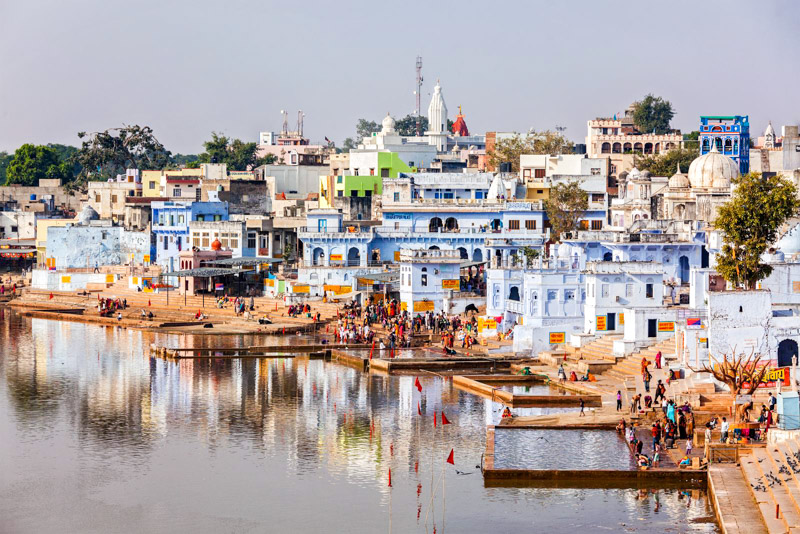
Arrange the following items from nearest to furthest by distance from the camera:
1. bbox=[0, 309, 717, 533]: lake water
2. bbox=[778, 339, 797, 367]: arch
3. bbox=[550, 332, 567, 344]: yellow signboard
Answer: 1. bbox=[0, 309, 717, 533]: lake water
2. bbox=[778, 339, 797, 367]: arch
3. bbox=[550, 332, 567, 344]: yellow signboard

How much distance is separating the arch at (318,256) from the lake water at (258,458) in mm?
19168

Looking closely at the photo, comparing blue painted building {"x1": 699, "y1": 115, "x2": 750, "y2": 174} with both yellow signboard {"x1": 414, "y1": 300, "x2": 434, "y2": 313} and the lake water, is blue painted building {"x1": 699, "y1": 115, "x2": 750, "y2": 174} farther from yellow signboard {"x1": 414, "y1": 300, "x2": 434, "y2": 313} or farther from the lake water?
the lake water

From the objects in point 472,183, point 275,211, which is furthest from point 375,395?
point 275,211

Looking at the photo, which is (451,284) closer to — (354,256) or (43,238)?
(354,256)

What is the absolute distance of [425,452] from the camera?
38.2m

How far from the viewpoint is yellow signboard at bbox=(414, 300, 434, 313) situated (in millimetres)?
63375

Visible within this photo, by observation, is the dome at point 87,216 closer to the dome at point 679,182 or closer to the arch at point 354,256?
the arch at point 354,256

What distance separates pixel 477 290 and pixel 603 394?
2272 cm

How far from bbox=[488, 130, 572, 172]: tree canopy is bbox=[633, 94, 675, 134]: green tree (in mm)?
17258

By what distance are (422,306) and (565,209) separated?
14.8 metres

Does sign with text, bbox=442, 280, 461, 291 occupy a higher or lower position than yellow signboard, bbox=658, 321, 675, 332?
Answer: higher

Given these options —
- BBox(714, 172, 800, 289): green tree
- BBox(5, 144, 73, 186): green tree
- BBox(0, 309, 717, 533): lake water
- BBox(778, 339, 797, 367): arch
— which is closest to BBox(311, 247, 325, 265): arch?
BBox(0, 309, 717, 533): lake water

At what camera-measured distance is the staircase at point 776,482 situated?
28.4 meters

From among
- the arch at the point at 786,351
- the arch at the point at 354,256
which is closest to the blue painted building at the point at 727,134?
the arch at the point at 354,256
